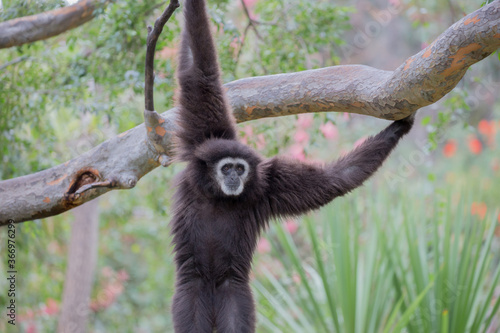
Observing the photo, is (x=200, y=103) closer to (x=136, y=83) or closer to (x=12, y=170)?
(x=136, y=83)

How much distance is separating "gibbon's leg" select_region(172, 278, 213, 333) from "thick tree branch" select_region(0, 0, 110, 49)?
2.88 meters

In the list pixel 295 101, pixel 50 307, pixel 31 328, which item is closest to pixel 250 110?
pixel 295 101

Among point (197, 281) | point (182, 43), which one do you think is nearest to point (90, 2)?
point (182, 43)

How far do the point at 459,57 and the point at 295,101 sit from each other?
1.35 metres

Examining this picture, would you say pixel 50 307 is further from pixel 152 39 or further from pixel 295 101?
pixel 152 39

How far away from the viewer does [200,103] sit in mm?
3982

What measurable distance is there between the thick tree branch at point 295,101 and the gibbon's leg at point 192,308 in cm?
95

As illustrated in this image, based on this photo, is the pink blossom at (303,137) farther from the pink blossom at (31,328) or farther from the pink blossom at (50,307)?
the pink blossom at (31,328)

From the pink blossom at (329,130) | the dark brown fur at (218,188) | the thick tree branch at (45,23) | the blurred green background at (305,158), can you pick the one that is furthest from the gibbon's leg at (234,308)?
the pink blossom at (329,130)

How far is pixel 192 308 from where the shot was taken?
3.76 m

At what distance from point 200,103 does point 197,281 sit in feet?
4.61

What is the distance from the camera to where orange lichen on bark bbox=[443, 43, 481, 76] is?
9.07 ft

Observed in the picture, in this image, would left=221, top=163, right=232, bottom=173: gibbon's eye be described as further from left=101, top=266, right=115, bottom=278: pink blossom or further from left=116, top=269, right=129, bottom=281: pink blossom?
left=116, top=269, right=129, bottom=281: pink blossom

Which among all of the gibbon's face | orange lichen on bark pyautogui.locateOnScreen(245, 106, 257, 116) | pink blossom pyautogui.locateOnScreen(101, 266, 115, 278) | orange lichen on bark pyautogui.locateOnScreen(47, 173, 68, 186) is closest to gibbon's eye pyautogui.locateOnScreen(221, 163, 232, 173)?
the gibbon's face
